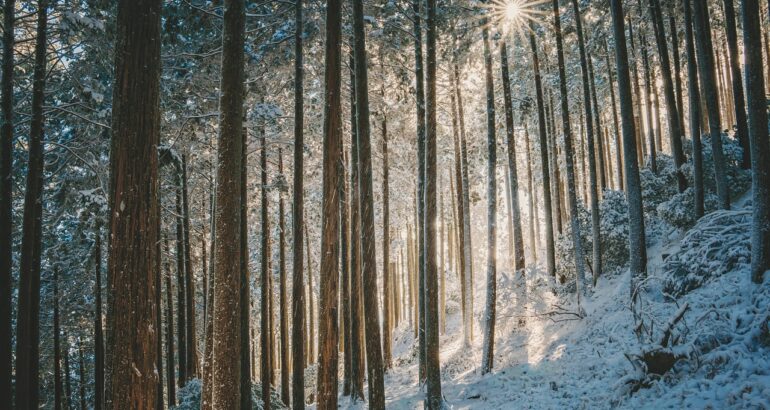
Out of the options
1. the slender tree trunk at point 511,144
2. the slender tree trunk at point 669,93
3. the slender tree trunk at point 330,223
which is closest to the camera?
the slender tree trunk at point 330,223

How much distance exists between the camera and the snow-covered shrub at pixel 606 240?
14922 mm

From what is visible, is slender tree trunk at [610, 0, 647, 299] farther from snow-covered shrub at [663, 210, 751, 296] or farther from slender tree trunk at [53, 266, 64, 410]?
slender tree trunk at [53, 266, 64, 410]

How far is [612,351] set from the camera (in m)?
8.98

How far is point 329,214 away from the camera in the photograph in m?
7.60

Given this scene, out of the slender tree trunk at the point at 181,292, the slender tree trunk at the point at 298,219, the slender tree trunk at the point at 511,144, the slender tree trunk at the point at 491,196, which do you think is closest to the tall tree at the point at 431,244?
the slender tree trunk at the point at 298,219

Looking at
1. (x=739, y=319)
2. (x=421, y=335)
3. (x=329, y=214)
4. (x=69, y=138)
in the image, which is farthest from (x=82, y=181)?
(x=739, y=319)

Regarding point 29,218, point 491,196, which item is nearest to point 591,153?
point 491,196

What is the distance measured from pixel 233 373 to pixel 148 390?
114 centimetres

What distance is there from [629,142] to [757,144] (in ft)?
11.0

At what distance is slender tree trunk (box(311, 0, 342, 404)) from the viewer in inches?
294

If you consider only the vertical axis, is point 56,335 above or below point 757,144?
below

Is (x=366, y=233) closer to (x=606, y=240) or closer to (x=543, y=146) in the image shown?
(x=543, y=146)

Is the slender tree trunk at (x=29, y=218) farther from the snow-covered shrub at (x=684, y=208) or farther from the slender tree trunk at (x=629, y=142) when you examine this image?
the snow-covered shrub at (x=684, y=208)

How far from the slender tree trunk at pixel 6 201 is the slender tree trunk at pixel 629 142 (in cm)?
1416
